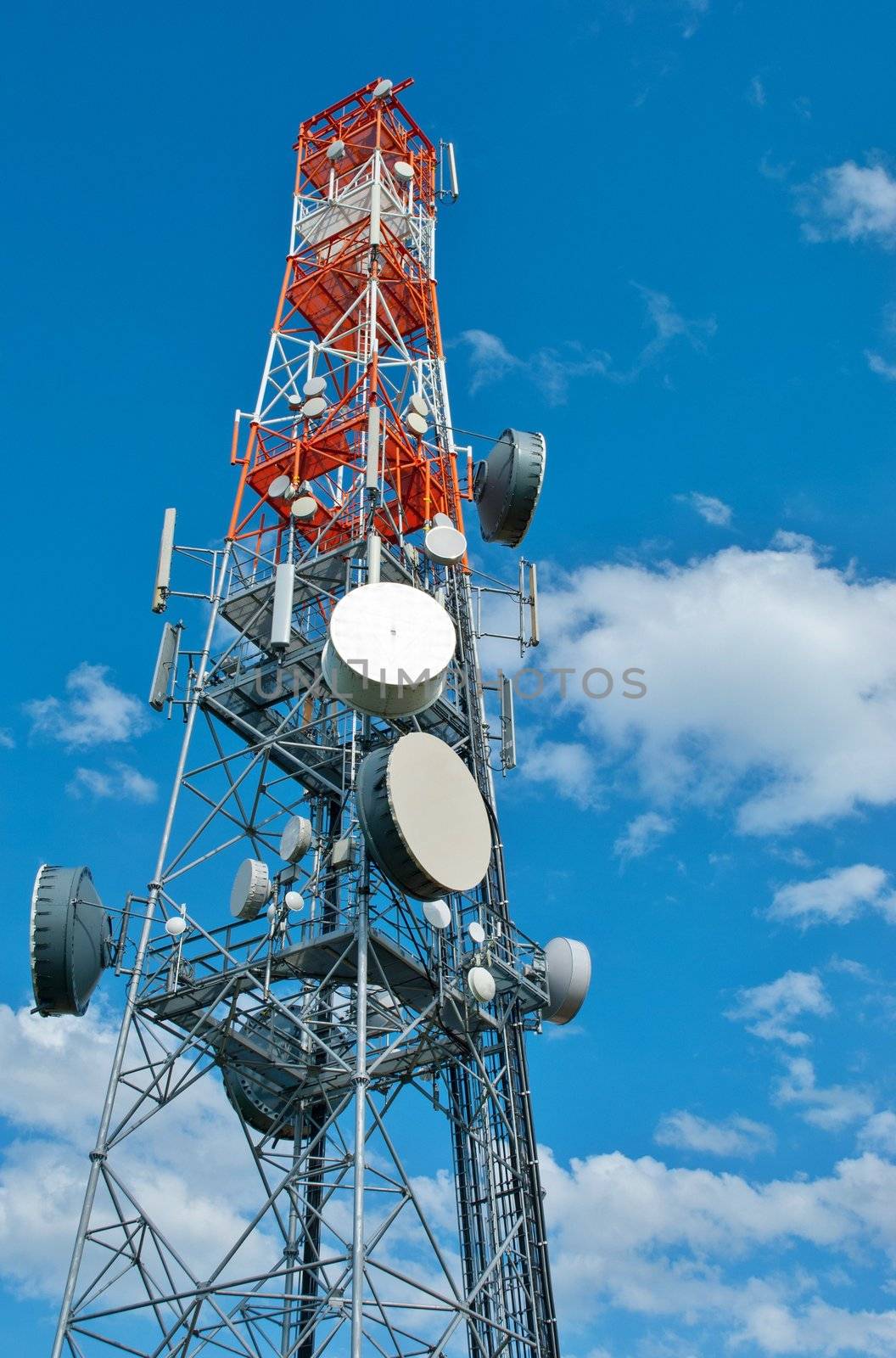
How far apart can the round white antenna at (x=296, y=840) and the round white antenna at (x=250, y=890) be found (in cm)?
53

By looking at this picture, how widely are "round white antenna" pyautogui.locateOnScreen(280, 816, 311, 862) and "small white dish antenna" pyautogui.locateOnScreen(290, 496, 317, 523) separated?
7913 millimetres

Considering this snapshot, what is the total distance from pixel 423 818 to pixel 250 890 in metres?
3.93

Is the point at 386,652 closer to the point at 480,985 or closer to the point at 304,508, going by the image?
the point at 480,985

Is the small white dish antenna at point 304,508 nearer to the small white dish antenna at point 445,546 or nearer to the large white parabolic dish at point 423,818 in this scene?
the small white dish antenna at point 445,546

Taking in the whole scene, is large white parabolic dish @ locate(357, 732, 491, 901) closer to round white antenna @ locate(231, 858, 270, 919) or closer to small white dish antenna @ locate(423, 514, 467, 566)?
round white antenna @ locate(231, 858, 270, 919)

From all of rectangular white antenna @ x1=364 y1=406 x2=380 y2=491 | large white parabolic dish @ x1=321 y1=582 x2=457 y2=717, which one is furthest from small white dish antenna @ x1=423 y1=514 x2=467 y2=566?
large white parabolic dish @ x1=321 y1=582 x2=457 y2=717

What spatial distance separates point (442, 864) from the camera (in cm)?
2623

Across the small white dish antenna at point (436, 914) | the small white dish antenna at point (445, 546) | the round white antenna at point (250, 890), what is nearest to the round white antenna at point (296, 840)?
the round white antenna at point (250, 890)

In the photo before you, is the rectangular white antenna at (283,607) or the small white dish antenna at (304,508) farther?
the small white dish antenna at (304,508)

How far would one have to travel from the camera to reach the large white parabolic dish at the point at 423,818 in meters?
25.7

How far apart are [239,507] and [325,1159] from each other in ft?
50.2

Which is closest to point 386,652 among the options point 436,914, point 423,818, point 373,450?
point 423,818

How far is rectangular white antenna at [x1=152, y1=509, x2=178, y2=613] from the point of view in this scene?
3219 cm

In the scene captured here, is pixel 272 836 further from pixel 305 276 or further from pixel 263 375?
pixel 305 276
